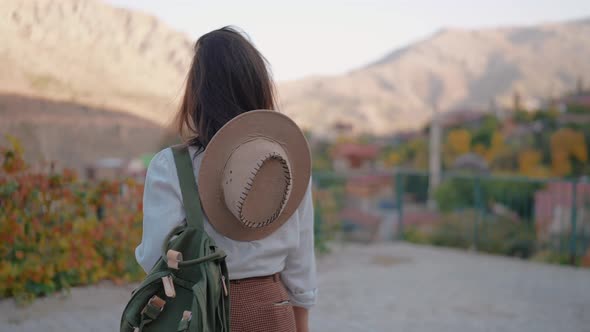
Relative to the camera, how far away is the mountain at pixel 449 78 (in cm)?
9938

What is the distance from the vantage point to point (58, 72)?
5219 mm

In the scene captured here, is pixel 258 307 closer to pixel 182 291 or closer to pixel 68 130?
pixel 182 291

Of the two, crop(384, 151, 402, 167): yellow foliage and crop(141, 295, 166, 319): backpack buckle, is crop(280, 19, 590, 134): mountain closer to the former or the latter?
Answer: crop(384, 151, 402, 167): yellow foliage

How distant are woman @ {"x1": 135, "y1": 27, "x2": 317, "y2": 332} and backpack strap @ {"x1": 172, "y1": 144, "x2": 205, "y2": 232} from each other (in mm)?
16

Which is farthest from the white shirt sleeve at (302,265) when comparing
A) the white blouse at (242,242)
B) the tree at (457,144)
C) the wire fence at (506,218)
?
the tree at (457,144)

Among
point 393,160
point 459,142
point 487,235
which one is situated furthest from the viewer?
point 393,160

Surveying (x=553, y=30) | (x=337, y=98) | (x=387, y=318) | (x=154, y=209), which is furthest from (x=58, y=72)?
(x=553, y=30)

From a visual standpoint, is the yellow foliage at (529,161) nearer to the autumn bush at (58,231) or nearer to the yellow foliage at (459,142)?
the yellow foliage at (459,142)

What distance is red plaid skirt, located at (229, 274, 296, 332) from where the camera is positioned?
1.46 meters

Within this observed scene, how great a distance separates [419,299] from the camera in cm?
514

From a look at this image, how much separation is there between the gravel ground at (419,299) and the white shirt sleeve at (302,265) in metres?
2.51

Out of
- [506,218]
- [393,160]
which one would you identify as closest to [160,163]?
[506,218]

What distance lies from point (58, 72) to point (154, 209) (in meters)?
4.41

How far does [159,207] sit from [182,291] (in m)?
0.22
